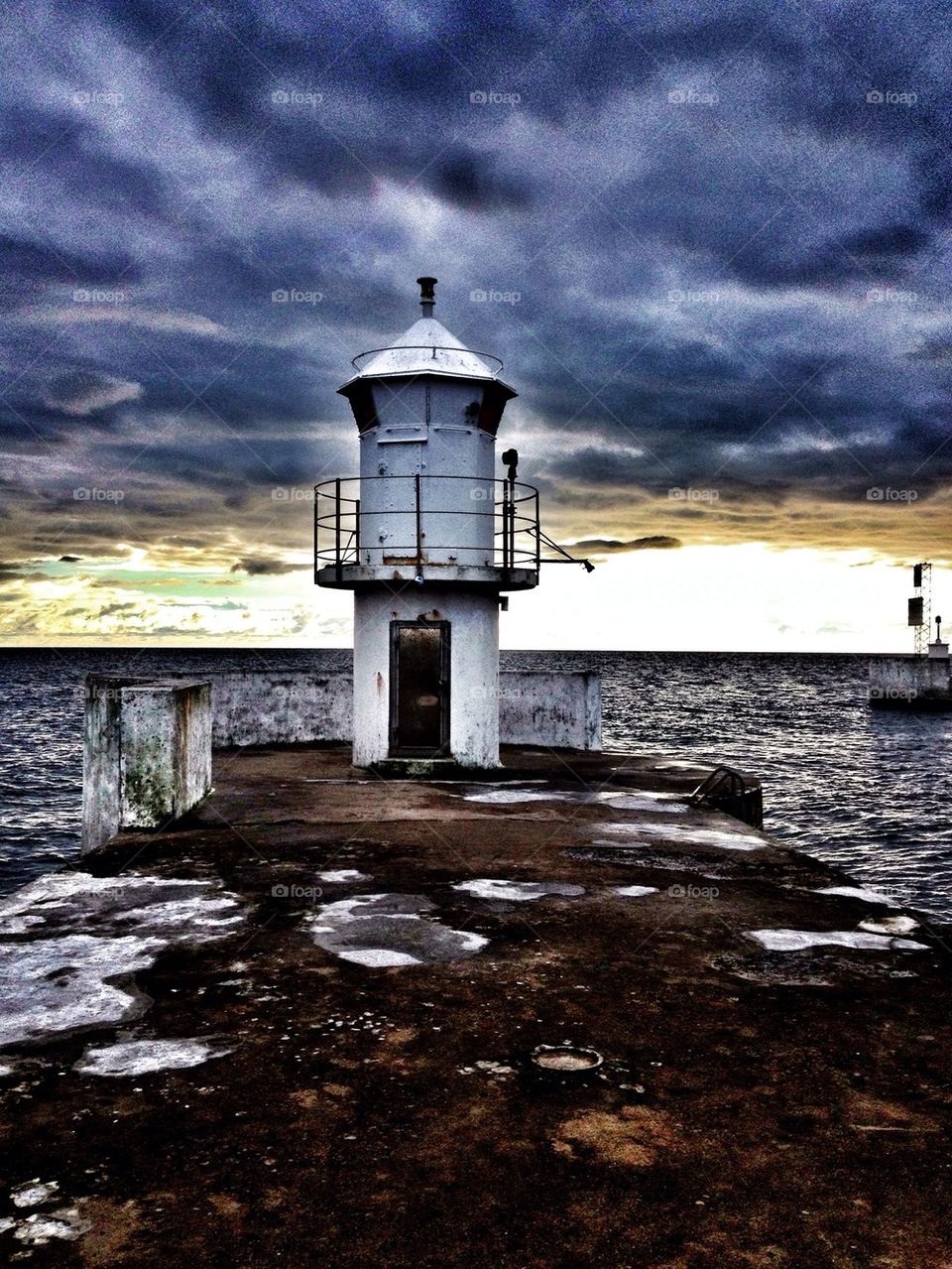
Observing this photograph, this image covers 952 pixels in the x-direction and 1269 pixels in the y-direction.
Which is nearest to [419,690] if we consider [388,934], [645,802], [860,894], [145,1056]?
[645,802]

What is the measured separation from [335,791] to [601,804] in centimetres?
354

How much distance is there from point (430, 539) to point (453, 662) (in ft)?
6.26

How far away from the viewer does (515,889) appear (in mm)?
7652

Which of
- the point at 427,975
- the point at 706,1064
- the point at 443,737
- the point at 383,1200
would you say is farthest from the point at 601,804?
the point at 383,1200

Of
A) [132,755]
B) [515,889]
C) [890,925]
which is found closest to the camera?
[890,925]

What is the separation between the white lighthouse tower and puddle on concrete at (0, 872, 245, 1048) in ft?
22.3

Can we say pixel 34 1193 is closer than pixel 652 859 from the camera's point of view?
Yes

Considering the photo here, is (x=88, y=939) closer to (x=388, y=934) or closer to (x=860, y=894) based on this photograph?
(x=388, y=934)

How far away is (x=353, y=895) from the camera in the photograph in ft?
24.3

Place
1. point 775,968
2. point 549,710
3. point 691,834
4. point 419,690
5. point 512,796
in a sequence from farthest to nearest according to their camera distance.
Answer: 1. point 549,710
2. point 419,690
3. point 512,796
4. point 691,834
5. point 775,968

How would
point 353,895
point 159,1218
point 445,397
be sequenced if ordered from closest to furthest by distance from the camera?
point 159,1218, point 353,895, point 445,397

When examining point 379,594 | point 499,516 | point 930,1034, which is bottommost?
point 930,1034

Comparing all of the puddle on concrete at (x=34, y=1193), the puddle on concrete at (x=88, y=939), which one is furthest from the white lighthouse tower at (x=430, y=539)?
the puddle on concrete at (x=34, y=1193)

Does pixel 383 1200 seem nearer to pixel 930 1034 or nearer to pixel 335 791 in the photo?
pixel 930 1034
